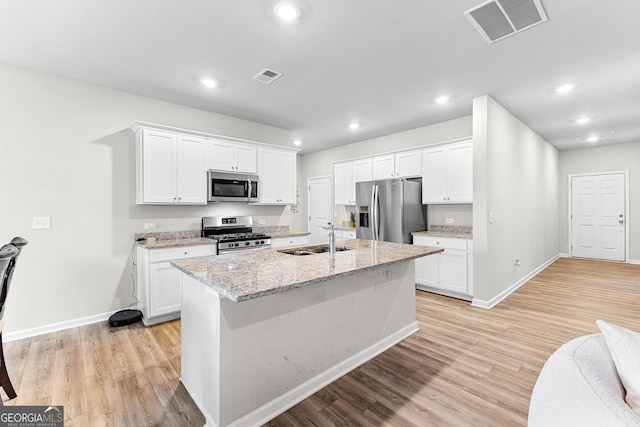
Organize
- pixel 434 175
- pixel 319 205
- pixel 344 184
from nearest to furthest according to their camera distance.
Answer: pixel 434 175 < pixel 344 184 < pixel 319 205

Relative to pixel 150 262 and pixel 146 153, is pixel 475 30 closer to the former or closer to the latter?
pixel 146 153

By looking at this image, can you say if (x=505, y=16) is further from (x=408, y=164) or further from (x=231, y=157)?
A: (x=231, y=157)

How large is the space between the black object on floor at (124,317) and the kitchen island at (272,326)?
157cm

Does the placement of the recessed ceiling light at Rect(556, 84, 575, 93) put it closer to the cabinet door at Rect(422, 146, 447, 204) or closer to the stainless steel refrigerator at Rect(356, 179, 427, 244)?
the cabinet door at Rect(422, 146, 447, 204)

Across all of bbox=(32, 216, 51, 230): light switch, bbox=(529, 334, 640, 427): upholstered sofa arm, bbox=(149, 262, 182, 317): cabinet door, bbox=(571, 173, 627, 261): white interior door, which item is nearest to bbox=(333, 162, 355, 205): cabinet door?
bbox=(149, 262, 182, 317): cabinet door

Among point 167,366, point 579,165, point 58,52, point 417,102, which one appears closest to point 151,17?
point 58,52

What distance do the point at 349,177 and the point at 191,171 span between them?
3151 millimetres

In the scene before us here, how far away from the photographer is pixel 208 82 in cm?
334

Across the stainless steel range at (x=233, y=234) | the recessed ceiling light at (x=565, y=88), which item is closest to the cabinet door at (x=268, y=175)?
the stainless steel range at (x=233, y=234)

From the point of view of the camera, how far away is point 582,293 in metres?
4.40

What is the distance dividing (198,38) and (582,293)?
6.00m

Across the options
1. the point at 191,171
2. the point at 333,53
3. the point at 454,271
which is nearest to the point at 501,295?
the point at 454,271

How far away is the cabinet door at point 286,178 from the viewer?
484 cm

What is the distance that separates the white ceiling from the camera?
218cm
